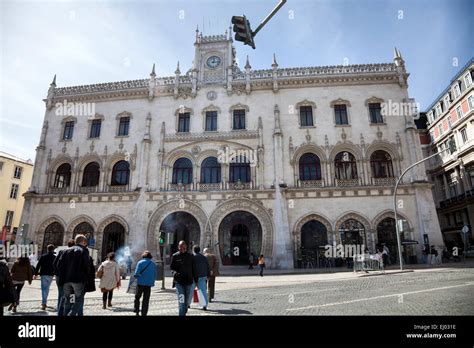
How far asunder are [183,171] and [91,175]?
9.02 m

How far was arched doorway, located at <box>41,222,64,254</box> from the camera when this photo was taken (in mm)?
25547

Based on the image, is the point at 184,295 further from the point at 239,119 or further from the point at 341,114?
the point at 341,114

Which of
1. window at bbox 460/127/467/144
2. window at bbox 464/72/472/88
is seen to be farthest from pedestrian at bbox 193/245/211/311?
window at bbox 460/127/467/144

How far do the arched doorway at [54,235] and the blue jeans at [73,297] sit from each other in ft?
76.3

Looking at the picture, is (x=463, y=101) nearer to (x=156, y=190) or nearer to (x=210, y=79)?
(x=210, y=79)

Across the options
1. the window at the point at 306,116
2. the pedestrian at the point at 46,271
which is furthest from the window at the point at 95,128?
the pedestrian at the point at 46,271

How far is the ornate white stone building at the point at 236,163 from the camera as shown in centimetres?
2281

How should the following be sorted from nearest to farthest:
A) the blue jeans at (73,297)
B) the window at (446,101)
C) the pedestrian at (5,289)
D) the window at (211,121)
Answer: the pedestrian at (5,289), the blue jeans at (73,297), the window at (211,121), the window at (446,101)

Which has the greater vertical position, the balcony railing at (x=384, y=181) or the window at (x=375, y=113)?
the window at (x=375, y=113)

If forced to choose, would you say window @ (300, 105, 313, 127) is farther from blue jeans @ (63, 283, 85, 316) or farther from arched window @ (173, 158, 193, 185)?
blue jeans @ (63, 283, 85, 316)

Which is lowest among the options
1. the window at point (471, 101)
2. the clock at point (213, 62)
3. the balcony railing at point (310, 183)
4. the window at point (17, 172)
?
the balcony railing at point (310, 183)

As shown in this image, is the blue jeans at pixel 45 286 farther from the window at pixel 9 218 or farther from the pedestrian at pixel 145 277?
the window at pixel 9 218

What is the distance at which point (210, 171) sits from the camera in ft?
82.7
